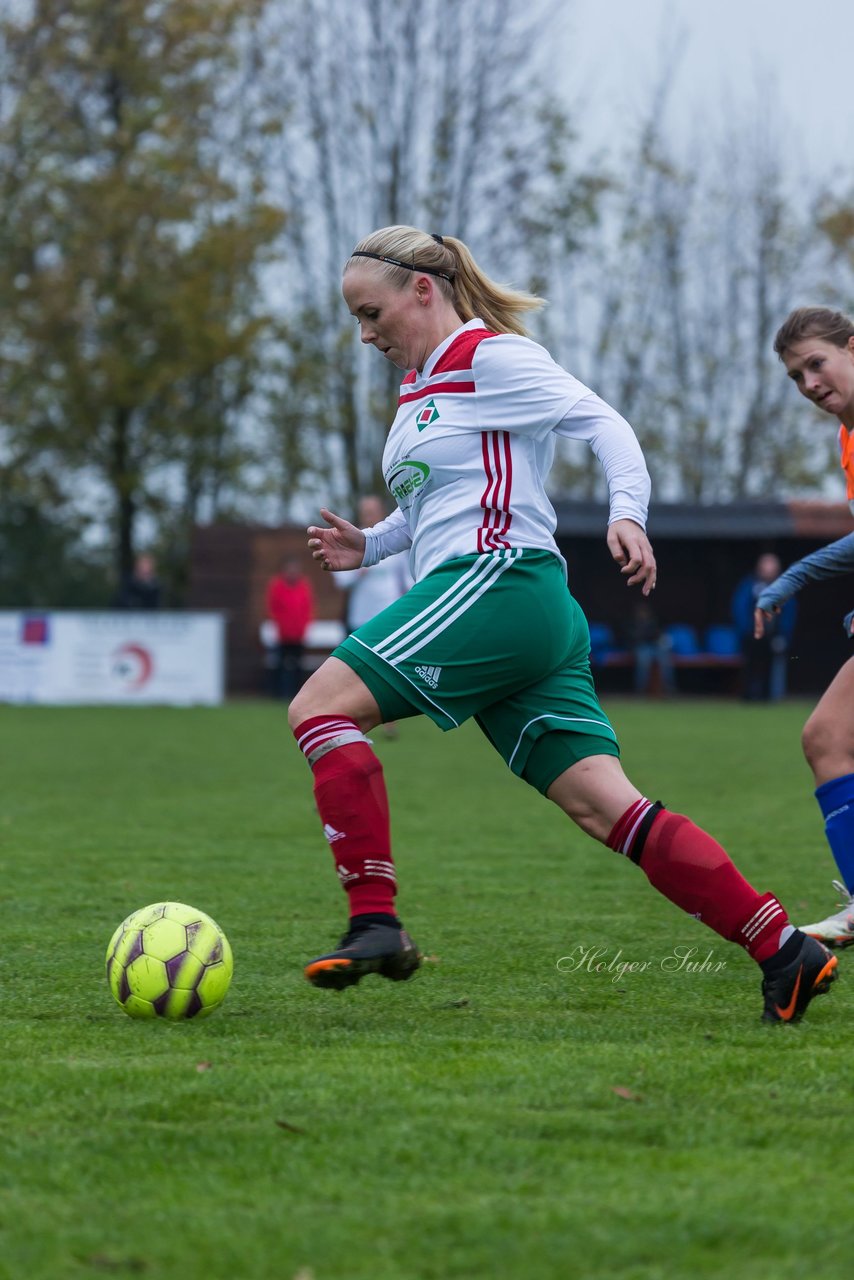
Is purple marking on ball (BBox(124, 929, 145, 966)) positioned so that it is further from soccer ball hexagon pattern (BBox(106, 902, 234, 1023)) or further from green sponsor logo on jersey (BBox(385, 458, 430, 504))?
green sponsor logo on jersey (BBox(385, 458, 430, 504))

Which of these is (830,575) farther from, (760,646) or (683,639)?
(683,639)

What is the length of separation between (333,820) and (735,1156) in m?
1.40

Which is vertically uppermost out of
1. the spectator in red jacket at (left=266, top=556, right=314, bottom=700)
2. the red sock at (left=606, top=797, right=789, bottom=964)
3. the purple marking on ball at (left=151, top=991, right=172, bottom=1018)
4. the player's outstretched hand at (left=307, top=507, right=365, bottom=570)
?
the player's outstretched hand at (left=307, top=507, right=365, bottom=570)

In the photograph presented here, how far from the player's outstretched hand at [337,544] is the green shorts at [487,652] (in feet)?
1.82

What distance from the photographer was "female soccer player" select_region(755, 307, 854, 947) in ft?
15.7

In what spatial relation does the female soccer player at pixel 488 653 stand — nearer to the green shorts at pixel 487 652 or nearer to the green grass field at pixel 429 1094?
the green shorts at pixel 487 652

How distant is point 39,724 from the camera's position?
60.4 feet

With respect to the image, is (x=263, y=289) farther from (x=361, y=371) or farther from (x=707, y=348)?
(x=707, y=348)

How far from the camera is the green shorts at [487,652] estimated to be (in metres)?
3.90

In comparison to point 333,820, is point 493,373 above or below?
above

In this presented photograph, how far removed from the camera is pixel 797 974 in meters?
3.92

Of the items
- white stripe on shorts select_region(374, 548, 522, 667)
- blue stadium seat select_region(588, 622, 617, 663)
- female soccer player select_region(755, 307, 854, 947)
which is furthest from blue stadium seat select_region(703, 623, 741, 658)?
white stripe on shorts select_region(374, 548, 522, 667)

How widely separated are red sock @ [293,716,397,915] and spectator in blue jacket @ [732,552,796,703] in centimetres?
2190

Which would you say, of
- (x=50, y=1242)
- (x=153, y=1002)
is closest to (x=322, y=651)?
(x=153, y=1002)
